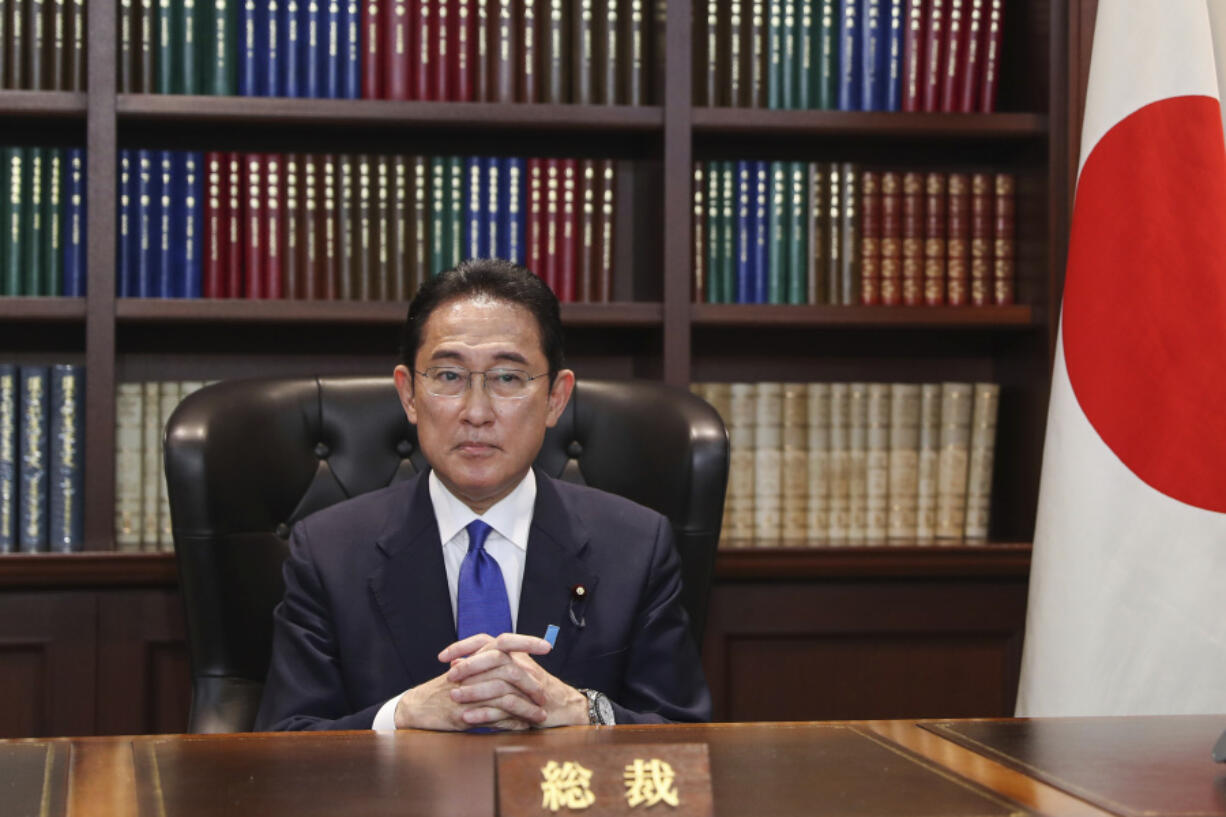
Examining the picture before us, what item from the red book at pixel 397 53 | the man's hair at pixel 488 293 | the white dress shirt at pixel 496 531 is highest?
the red book at pixel 397 53

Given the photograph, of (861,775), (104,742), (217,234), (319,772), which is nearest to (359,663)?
(104,742)

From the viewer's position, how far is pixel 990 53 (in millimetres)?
2750

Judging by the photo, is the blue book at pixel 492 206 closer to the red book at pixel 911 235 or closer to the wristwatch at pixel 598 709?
the red book at pixel 911 235

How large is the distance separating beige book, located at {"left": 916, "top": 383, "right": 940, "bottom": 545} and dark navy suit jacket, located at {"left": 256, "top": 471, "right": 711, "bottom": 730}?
1.08 metres

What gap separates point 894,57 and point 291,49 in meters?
1.20

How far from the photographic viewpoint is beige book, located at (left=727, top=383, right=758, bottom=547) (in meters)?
2.71

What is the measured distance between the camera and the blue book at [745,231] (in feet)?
8.87

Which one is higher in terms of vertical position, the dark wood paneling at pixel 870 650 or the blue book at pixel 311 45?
the blue book at pixel 311 45

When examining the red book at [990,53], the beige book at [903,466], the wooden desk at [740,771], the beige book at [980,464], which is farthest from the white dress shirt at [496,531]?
the red book at [990,53]

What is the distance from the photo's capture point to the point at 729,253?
107 inches

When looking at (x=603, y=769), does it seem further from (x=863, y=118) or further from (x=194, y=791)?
(x=863, y=118)

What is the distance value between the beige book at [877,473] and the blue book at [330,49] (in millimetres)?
1234

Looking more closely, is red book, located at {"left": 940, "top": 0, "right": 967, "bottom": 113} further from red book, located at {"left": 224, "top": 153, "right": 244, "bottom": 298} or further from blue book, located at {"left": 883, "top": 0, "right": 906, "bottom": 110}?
red book, located at {"left": 224, "top": 153, "right": 244, "bottom": 298}

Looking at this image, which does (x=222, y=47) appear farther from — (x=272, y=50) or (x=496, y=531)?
(x=496, y=531)
